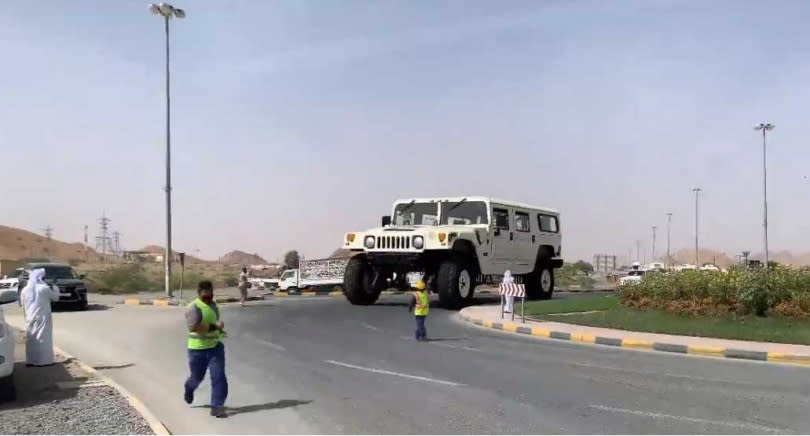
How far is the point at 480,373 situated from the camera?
994 centimetres

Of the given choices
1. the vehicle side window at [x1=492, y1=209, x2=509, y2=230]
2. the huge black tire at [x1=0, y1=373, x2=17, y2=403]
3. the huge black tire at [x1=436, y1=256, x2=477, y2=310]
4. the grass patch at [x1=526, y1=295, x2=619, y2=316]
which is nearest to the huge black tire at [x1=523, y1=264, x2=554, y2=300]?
the vehicle side window at [x1=492, y1=209, x2=509, y2=230]

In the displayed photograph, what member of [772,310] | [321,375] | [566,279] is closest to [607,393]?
[321,375]

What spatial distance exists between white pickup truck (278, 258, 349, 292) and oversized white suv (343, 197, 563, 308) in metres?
13.2

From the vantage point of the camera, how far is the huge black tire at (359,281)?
22.3 m

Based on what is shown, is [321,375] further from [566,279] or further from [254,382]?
[566,279]

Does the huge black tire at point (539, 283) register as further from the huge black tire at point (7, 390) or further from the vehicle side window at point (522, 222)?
the huge black tire at point (7, 390)

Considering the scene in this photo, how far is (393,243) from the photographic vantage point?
20984 mm

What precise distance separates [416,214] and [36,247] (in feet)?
297

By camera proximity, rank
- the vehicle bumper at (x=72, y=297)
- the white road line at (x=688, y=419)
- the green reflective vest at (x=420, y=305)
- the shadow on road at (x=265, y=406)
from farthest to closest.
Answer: the vehicle bumper at (x=72, y=297) → the green reflective vest at (x=420, y=305) → the shadow on road at (x=265, y=406) → the white road line at (x=688, y=419)

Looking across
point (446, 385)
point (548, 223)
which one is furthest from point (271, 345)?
point (548, 223)

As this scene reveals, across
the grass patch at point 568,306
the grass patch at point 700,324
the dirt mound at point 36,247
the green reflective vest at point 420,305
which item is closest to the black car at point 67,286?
the green reflective vest at point 420,305

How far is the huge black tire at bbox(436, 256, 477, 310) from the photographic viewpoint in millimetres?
20672

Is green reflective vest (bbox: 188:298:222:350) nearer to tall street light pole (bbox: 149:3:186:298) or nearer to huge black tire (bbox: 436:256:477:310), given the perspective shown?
huge black tire (bbox: 436:256:477:310)

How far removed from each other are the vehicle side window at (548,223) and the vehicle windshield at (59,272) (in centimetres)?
1646
